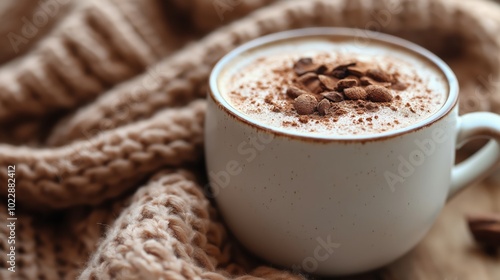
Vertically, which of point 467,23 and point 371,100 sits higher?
point 371,100

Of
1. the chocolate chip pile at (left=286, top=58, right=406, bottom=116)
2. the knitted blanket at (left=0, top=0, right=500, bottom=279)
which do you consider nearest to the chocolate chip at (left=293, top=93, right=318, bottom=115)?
the chocolate chip pile at (left=286, top=58, right=406, bottom=116)

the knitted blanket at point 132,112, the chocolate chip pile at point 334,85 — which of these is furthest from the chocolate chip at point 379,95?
the knitted blanket at point 132,112

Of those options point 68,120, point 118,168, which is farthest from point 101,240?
point 68,120

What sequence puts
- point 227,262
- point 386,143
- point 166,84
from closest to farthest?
1. point 386,143
2. point 227,262
3. point 166,84

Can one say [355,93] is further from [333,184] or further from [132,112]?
[132,112]

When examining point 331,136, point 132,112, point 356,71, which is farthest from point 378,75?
point 132,112

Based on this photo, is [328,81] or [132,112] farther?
[132,112]

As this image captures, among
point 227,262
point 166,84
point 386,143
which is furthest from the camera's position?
point 166,84

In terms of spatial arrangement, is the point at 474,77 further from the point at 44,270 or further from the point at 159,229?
the point at 44,270
